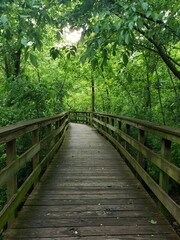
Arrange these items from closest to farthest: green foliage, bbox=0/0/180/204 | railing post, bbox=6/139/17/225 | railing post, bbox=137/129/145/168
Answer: green foliage, bbox=0/0/180/204 < railing post, bbox=6/139/17/225 < railing post, bbox=137/129/145/168

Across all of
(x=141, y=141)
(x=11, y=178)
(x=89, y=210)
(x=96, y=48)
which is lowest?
(x=89, y=210)

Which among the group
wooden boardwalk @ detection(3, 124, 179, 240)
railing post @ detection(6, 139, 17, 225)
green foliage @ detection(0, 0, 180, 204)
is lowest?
wooden boardwalk @ detection(3, 124, 179, 240)

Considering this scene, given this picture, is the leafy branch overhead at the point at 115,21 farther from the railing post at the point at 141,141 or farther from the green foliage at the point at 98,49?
the railing post at the point at 141,141

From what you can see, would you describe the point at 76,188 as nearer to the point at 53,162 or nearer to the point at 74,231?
the point at 74,231

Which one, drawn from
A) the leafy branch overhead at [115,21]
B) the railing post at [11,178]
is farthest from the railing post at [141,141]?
the railing post at [11,178]

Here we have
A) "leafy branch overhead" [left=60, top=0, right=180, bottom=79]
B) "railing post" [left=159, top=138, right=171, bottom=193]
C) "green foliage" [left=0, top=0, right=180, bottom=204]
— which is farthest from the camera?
"railing post" [left=159, top=138, right=171, bottom=193]

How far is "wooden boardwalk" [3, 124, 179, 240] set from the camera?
8.57ft

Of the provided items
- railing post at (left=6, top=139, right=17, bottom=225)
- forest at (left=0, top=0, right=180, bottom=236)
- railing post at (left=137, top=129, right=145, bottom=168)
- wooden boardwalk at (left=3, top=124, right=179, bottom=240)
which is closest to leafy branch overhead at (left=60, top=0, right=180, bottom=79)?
forest at (left=0, top=0, right=180, bottom=236)

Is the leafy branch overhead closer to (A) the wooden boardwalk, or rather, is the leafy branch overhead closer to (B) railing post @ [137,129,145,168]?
(B) railing post @ [137,129,145,168]

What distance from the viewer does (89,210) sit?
3178mm

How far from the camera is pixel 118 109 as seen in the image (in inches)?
484

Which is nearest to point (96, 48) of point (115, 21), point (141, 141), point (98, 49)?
point (115, 21)

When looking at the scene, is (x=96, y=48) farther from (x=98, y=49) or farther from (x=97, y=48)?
(x=98, y=49)

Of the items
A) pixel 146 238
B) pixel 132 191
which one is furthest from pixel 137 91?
pixel 146 238
